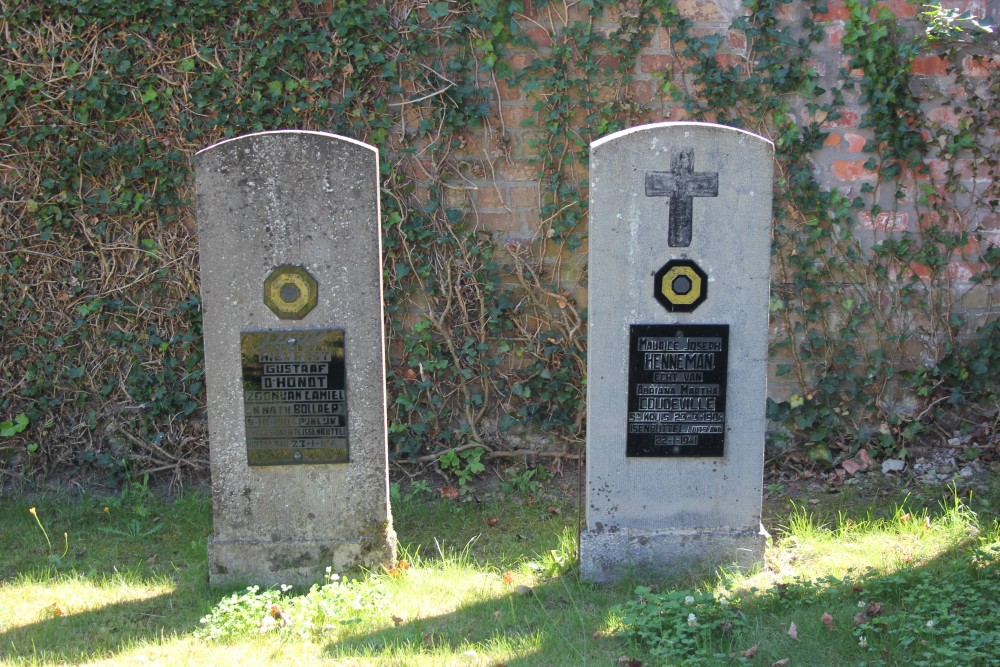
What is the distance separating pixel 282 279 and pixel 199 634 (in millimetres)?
1410

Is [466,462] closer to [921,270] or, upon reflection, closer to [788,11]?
[921,270]

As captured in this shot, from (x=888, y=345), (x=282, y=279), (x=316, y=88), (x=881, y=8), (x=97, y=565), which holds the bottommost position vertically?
(x=97, y=565)

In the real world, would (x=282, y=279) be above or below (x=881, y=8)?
below

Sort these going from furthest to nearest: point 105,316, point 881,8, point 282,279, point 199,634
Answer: point 105,316 → point 881,8 → point 282,279 → point 199,634

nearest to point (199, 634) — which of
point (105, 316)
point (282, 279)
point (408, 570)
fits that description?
point (408, 570)

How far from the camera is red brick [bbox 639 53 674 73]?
473 centimetres

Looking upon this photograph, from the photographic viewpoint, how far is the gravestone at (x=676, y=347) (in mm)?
3582

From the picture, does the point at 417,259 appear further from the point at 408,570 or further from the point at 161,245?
the point at 408,570

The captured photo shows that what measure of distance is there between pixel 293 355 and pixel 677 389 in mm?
1599

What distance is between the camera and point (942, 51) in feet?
15.4

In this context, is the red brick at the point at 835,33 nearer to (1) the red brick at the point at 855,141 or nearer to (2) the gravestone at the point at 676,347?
(1) the red brick at the point at 855,141

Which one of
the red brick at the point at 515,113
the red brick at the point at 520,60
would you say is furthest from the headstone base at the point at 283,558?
the red brick at the point at 520,60

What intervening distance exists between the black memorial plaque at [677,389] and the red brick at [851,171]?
1.68m

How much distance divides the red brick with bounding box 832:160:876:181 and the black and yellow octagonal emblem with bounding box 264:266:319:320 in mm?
2894
